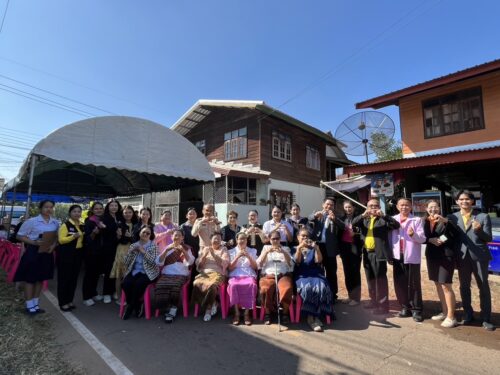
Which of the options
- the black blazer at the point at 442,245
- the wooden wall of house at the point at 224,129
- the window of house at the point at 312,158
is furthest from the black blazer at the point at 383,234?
the window of house at the point at 312,158

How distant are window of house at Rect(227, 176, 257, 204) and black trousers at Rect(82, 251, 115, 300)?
8.77 metres

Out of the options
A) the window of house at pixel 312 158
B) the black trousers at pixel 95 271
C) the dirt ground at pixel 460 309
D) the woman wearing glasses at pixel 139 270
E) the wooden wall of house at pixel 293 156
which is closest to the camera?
the dirt ground at pixel 460 309

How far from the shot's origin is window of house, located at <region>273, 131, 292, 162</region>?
616 inches

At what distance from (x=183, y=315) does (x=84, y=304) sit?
5.84 feet

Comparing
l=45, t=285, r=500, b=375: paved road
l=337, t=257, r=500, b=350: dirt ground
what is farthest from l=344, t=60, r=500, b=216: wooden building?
l=45, t=285, r=500, b=375: paved road

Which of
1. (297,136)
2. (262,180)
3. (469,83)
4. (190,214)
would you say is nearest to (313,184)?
(297,136)

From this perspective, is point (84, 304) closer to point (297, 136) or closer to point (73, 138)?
point (73, 138)

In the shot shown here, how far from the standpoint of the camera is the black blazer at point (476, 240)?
3.85 metres

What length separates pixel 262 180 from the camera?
14477 mm

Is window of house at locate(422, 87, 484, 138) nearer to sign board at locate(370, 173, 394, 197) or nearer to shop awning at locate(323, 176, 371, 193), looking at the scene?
sign board at locate(370, 173, 394, 197)

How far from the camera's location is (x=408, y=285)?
4.30m

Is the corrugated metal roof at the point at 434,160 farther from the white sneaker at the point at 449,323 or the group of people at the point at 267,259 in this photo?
the white sneaker at the point at 449,323

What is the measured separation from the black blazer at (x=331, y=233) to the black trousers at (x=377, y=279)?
52 cm

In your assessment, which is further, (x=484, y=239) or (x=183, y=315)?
(x=183, y=315)
